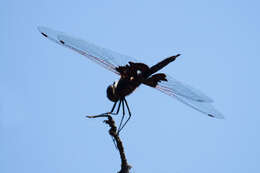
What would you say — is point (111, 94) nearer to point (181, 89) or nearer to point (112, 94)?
point (112, 94)

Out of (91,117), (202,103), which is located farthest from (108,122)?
(202,103)

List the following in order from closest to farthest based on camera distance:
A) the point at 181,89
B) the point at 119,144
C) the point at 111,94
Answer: the point at 119,144 < the point at 111,94 < the point at 181,89

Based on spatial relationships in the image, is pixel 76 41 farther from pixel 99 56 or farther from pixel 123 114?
pixel 123 114

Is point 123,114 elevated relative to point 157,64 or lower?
lower

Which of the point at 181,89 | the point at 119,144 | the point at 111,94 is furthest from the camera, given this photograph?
the point at 181,89

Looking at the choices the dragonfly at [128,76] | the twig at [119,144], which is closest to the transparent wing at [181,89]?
the dragonfly at [128,76]

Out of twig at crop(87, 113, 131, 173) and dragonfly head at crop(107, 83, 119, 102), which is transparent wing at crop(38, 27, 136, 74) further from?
twig at crop(87, 113, 131, 173)

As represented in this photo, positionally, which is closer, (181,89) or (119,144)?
(119,144)

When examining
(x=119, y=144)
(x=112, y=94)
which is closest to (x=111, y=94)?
(x=112, y=94)
